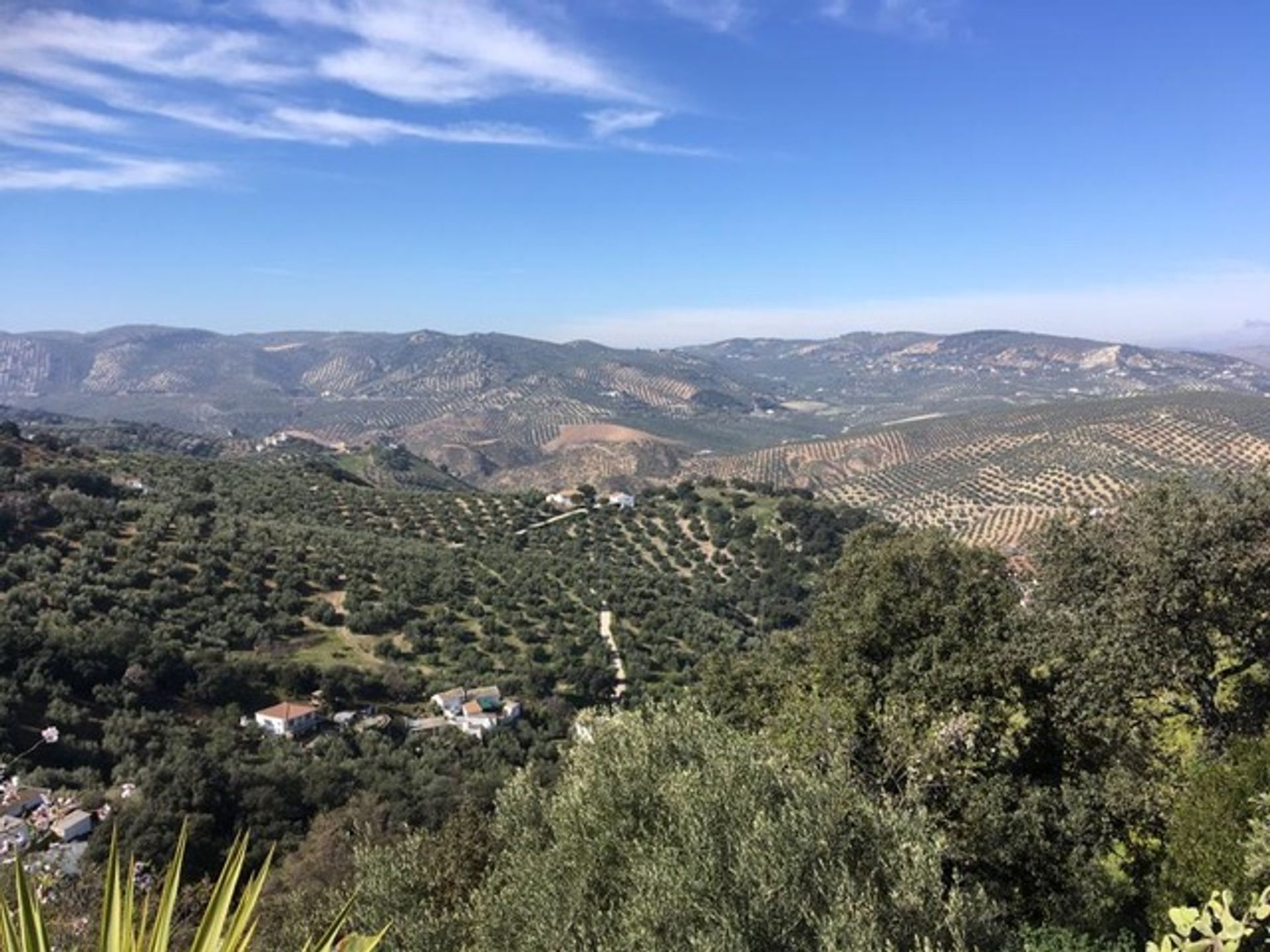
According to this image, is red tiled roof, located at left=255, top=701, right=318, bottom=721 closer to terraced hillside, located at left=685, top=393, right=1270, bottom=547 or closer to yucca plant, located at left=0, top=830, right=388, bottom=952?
yucca plant, located at left=0, top=830, right=388, bottom=952

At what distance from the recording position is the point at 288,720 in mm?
34250

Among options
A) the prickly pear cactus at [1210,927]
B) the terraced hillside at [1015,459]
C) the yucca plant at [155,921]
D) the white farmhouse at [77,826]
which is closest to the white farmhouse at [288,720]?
the white farmhouse at [77,826]

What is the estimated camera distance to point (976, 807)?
13.1 metres

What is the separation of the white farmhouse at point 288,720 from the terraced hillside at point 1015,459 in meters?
61.7

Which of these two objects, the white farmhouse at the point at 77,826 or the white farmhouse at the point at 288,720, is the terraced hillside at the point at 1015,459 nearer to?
the white farmhouse at the point at 288,720

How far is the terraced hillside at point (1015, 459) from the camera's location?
325ft

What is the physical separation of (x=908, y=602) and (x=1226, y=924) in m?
14.5

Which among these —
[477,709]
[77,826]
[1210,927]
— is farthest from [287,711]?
[1210,927]

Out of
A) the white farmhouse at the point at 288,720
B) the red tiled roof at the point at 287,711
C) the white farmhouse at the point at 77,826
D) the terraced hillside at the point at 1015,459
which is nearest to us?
the white farmhouse at the point at 77,826

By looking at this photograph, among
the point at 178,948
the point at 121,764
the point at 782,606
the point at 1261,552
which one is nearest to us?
the point at 178,948

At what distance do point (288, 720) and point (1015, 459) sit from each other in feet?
372

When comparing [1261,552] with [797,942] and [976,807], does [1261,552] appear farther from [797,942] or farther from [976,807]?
[797,942]

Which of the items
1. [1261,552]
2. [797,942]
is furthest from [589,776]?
[1261,552]

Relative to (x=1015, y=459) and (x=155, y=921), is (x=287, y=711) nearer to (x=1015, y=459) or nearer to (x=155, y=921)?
(x=155, y=921)
